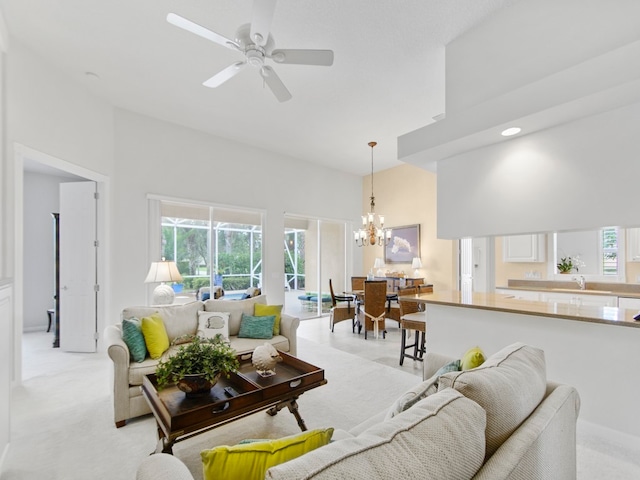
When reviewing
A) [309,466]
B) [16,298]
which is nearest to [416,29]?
[309,466]

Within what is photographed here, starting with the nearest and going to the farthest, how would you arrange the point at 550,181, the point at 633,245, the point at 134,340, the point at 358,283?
1. the point at 550,181
2. the point at 134,340
3. the point at 633,245
4. the point at 358,283

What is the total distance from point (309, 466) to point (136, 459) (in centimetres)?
212

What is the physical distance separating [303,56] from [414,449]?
2.66m

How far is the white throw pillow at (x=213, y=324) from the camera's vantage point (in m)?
3.40

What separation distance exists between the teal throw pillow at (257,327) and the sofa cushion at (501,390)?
2645 millimetres

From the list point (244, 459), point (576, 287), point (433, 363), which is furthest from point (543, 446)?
point (576, 287)

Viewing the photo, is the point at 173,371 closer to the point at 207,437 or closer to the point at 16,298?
the point at 207,437

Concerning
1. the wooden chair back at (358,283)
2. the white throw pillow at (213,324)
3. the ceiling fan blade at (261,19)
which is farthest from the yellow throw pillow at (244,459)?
the wooden chair back at (358,283)

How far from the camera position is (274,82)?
112 inches

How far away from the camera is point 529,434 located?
3.43 feet

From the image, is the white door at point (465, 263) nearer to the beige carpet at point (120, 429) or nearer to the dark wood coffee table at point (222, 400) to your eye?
the beige carpet at point (120, 429)

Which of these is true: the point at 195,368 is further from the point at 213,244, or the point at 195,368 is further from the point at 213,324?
the point at 213,244

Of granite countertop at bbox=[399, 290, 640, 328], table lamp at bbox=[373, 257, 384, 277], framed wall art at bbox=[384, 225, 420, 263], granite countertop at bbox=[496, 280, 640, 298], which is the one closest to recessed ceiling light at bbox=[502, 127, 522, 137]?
granite countertop at bbox=[399, 290, 640, 328]

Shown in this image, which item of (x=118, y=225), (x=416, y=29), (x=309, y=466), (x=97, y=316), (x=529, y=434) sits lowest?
(x=97, y=316)
